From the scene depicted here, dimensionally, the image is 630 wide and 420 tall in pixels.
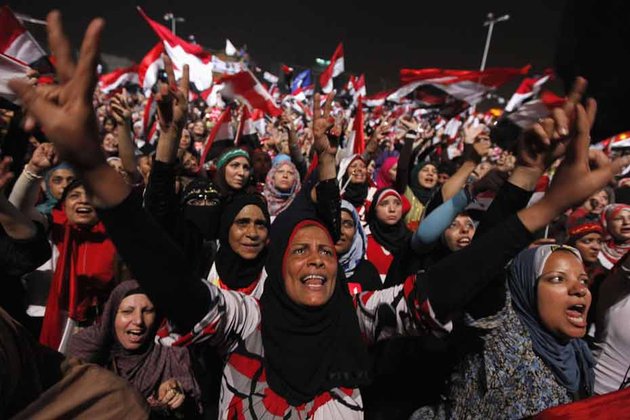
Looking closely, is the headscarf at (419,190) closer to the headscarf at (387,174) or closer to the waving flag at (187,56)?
the headscarf at (387,174)

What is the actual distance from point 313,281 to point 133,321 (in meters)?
1.20

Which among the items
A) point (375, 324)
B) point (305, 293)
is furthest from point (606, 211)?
point (305, 293)

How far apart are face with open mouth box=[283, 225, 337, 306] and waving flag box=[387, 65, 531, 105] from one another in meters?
5.11

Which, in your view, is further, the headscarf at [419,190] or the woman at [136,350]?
the headscarf at [419,190]

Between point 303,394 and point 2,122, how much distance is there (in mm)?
3844

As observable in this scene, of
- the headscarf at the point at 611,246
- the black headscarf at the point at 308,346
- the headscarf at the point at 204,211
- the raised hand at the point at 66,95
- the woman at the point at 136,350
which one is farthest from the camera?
the headscarf at the point at 611,246

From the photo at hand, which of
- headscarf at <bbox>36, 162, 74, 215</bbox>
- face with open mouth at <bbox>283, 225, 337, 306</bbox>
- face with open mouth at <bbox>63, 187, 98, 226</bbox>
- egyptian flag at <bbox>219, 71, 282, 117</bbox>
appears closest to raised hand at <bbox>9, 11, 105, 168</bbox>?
face with open mouth at <bbox>283, 225, 337, 306</bbox>

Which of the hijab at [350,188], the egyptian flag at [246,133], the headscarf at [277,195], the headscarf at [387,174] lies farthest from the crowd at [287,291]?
the egyptian flag at [246,133]

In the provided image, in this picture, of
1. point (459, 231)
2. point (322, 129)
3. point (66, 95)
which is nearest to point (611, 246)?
point (459, 231)

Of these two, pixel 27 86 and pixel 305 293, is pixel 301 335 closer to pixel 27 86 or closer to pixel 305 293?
pixel 305 293

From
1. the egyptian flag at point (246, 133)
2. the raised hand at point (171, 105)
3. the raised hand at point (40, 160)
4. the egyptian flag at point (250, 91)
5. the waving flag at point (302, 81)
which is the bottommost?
the raised hand at point (40, 160)

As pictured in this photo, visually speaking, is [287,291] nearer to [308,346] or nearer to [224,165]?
[308,346]

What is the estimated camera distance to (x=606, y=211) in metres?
3.68

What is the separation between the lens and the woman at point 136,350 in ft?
7.69
